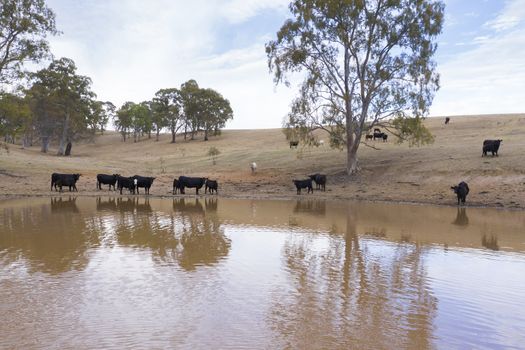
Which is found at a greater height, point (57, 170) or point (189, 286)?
point (57, 170)

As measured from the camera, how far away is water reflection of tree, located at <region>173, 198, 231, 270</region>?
35.1 feet

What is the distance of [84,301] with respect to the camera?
746cm

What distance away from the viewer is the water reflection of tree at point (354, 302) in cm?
629

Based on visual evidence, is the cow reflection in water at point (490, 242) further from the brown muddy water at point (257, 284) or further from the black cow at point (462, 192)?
the black cow at point (462, 192)

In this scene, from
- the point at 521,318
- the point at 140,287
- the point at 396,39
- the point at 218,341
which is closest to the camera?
the point at 218,341

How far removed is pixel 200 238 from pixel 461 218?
12.0 metres

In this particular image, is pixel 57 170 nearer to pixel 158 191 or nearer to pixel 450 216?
pixel 158 191

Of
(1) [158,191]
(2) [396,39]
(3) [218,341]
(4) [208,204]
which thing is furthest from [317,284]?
(2) [396,39]

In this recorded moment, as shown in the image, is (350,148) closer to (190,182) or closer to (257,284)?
(190,182)

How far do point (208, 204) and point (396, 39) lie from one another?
768 inches

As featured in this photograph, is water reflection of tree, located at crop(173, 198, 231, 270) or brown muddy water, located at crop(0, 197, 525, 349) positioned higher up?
water reflection of tree, located at crop(173, 198, 231, 270)

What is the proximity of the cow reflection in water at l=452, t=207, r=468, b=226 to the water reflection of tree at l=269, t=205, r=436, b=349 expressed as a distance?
6751 mm

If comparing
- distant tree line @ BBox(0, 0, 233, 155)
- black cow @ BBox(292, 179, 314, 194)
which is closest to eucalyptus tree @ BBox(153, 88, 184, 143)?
distant tree line @ BBox(0, 0, 233, 155)

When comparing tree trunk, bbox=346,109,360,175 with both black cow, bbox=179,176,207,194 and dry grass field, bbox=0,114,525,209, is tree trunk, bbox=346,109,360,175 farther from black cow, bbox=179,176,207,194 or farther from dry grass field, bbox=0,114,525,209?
black cow, bbox=179,176,207,194
